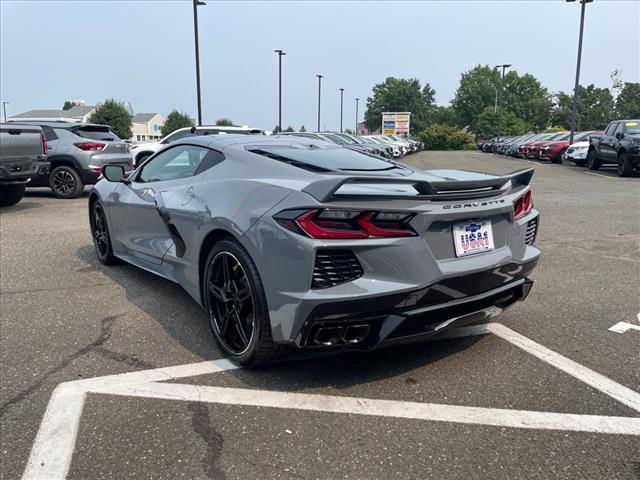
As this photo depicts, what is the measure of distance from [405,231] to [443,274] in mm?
303

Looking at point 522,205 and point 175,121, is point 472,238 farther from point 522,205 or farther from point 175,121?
point 175,121

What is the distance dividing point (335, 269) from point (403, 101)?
116 m

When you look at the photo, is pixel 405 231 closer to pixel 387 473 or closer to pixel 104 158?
pixel 387 473

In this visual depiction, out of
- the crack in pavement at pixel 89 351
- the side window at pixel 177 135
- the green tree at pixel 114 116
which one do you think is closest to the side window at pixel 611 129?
the side window at pixel 177 135

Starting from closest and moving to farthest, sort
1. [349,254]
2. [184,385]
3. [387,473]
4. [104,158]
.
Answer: [387,473] < [349,254] < [184,385] < [104,158]

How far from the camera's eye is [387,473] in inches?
87.4

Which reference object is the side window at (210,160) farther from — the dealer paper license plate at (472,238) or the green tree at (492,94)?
the green tree at (492,94)

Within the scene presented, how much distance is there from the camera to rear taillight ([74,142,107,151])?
1120 cm

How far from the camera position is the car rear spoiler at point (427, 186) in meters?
2.63

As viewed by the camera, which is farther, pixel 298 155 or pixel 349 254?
pixel 298 155

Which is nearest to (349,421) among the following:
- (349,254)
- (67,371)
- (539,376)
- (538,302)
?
(349,254)

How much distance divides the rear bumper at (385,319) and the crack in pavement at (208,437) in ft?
1.90

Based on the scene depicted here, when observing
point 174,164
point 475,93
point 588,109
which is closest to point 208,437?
point 174,164

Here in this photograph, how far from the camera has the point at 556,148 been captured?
83.4 feet
